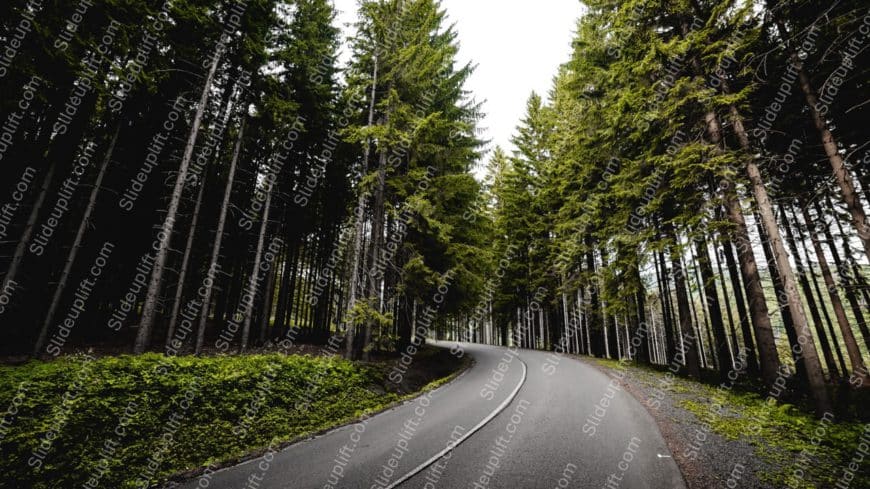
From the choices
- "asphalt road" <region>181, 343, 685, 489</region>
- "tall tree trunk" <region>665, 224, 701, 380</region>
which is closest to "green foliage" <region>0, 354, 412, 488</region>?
"asphalt road" <region>181, 343, 685, 489</region>

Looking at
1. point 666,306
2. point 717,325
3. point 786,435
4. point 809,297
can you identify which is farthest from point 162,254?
point 809,297

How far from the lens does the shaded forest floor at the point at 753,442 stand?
421 cm

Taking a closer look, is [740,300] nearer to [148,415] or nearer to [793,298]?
[793,298]

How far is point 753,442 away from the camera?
17.6 ft

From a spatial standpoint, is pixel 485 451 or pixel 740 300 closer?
pixel 485 451

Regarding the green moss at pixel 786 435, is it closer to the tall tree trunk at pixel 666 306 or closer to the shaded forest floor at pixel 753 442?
the shaded forest floor at pixel 753 442

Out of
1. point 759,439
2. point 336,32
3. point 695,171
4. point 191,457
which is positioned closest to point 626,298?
point 695,171

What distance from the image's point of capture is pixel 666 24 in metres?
10.5

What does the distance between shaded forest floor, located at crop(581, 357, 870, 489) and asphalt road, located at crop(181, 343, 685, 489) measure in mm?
413

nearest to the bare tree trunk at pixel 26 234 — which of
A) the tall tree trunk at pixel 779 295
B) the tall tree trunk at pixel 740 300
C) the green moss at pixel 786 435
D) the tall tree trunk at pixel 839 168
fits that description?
the green moss at pixel 786 435

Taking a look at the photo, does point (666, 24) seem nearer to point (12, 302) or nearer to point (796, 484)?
point (796, 484)

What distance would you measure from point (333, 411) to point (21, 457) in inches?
196

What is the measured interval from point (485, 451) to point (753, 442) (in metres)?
4.76

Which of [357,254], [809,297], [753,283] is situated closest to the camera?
[753,283]
